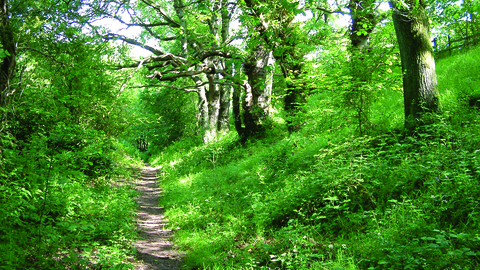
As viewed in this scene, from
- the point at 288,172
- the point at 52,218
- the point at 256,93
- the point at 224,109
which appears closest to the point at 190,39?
the point at 256,93

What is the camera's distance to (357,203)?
4934 mm

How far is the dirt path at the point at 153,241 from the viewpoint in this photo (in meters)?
5.24

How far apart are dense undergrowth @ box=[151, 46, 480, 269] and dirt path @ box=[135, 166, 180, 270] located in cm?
29

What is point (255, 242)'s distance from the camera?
5.25 m

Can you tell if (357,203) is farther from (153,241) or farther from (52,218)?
(52,218)

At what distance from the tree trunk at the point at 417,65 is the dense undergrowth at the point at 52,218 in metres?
6.04

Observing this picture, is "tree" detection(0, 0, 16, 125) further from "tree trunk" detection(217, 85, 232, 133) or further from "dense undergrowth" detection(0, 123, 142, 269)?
"tree trunk" detection(217, 85, 232, 133)

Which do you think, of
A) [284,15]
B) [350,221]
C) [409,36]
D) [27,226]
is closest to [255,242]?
[350,221]

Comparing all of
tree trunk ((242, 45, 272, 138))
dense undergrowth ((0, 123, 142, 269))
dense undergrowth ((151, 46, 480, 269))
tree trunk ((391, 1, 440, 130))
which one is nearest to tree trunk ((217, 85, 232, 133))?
tree trunk ((242, 45, 272, 138))

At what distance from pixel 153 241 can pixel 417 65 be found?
259 inches

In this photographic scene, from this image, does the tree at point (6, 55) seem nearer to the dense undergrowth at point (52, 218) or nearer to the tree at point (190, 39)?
the dense undergrowth at point (52, 218)

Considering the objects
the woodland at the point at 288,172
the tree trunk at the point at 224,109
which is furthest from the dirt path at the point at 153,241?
the tree trunk at the point at 224,109

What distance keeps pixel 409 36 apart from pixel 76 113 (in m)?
8.81

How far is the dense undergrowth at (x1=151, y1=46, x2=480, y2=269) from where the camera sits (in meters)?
3.61
